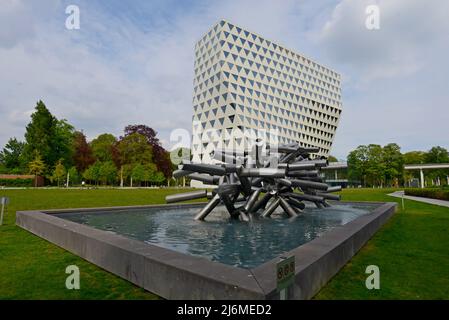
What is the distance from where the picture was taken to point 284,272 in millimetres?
3066

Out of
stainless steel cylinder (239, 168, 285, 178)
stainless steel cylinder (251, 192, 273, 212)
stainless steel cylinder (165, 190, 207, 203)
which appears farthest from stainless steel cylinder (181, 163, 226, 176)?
stainless steel cylinder (251, 192, 273, 212)

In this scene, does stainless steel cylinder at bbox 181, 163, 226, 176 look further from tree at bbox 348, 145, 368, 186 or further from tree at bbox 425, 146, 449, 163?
tree at bbox 425, 146, 449, 163

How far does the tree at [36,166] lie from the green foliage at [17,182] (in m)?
1.44

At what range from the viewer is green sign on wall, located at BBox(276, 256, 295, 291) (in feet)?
9.68

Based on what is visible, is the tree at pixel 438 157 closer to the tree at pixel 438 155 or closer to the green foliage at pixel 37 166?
the tree at pixel 438 155

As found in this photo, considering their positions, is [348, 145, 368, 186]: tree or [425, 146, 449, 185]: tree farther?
[348, 145, 368, 186]: tree

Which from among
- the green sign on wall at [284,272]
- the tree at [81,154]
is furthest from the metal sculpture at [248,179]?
the tree at [81,154]

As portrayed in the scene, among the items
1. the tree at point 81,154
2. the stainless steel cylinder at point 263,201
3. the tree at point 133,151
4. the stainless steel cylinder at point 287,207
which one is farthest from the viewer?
the tree at point 81,154

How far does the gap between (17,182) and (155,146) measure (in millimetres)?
33587

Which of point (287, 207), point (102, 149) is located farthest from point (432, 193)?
point (102, 149)

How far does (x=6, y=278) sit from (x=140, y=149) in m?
69.1

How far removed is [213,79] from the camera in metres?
74.5

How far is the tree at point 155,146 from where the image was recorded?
77625 millimetres
